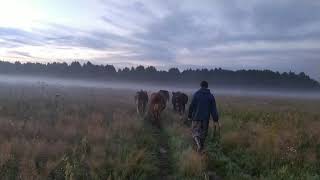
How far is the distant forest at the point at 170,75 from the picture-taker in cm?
17338

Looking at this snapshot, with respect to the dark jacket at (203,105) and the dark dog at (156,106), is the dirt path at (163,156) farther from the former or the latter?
the dark dog at (156,106)

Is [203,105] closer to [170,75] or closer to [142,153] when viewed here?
[142,153]

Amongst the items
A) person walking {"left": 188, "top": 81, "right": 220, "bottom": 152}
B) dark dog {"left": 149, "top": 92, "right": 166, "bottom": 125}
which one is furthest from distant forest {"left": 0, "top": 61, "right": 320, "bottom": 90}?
person walking {"left": 188, "top": 81, "right": 220, "bottom": 152}

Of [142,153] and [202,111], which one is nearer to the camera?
[142,153]

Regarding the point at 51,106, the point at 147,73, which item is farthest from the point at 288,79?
the point at 51,106

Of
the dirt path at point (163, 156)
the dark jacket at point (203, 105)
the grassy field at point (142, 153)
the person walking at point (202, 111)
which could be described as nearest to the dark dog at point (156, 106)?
the dirt path at point (163, 156)

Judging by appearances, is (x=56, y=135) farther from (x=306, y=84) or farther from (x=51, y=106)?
(x=306, y=84)

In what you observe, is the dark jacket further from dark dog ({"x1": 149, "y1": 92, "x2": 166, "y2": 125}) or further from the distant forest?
the distant forest

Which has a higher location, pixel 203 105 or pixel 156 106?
Answer: pixel 203 105

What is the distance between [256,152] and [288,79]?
581ft

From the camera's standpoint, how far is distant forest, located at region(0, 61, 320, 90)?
173m

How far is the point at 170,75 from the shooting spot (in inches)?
7037

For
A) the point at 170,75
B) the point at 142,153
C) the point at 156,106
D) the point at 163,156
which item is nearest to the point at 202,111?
the point at 163,156

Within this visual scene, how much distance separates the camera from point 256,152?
1354 cm
